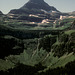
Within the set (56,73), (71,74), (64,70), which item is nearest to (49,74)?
(56,73)

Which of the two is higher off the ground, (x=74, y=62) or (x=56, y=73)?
(x=74, y=62)

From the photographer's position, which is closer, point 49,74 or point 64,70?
point 64,70

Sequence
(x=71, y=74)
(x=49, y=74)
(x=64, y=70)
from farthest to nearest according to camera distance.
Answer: (x=49, y=74)
(x=64, y=70)
(x=71, y=74)

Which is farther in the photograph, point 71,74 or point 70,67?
point 70,67

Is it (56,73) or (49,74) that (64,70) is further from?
(49,74)

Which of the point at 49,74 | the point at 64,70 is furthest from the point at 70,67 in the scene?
the point at 49,74

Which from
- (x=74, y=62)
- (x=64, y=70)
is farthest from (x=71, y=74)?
(x=74, y=62)

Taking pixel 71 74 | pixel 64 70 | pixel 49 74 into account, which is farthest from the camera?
pixel 49 74
